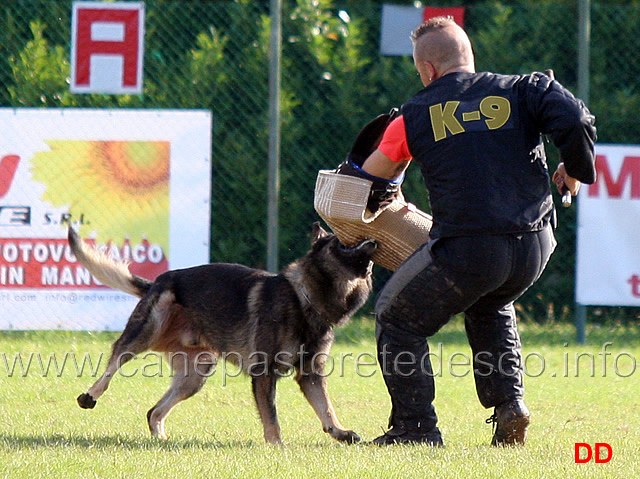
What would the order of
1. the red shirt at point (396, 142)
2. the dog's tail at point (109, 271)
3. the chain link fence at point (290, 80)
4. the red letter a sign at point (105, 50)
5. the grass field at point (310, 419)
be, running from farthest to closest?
the chain link fence at point (290, 80), the red letter a sign at point (105, 50), the dog's tail at point (109, 271), the red shirt at point (396, 142), the grass field at point (310, 419)

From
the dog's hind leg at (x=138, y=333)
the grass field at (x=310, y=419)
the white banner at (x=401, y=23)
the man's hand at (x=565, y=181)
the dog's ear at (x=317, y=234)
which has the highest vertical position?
the white banner at (x=401, y=23)

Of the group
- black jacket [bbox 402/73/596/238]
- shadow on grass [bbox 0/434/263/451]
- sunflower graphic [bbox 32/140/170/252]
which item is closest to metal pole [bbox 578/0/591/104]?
sunflower graphic [bbox 32/140/170/252]

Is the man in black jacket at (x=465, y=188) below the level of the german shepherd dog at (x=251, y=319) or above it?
above

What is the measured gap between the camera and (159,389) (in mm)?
6383

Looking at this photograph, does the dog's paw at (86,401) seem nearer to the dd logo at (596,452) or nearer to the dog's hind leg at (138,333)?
the dog's hind leg at (138,333)

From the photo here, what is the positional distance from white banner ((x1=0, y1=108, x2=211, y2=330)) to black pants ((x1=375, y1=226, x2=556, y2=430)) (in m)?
3.77

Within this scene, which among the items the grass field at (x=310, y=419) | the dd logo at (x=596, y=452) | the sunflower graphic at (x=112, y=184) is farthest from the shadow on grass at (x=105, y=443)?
the sunflower graphic at (x=112, y=184)

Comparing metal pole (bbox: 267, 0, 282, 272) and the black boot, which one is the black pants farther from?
metal pole (bbox: 267, 0, 282, 272)

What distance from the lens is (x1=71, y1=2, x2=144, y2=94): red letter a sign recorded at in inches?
320

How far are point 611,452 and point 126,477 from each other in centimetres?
213

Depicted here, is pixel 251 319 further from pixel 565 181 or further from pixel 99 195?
pixel 99 195

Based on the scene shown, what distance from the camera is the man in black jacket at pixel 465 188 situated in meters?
4.13

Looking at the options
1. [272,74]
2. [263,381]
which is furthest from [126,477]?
[272,74]

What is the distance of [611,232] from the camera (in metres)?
8.30
